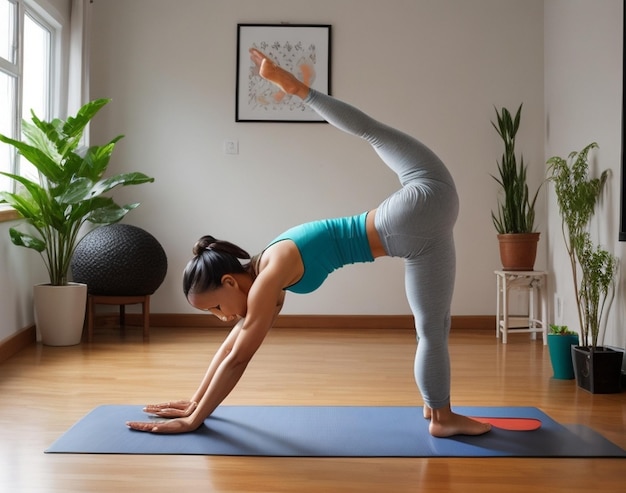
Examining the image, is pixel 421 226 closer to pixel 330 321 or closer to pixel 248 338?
pixel 248 338

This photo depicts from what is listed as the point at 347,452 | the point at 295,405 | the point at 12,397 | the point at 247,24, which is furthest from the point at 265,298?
the point at 247,24

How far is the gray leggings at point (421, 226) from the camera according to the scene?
2.71m

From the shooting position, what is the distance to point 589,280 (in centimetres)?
393

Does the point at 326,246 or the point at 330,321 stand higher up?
the point at 326,246

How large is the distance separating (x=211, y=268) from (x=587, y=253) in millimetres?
2082

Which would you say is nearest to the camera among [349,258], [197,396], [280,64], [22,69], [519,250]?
[349,258]

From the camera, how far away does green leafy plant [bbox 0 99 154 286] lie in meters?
4.61

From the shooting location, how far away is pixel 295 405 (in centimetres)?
338

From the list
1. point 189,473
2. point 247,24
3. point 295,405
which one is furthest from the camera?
point 247,24

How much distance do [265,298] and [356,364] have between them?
1937 mm

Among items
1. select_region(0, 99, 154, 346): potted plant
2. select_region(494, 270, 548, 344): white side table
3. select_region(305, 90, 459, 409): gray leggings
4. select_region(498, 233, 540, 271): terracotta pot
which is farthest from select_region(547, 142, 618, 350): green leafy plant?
select_region(0, 99, 154, 346): potted plant

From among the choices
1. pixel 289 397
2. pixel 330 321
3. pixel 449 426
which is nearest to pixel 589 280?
pixel 449 426

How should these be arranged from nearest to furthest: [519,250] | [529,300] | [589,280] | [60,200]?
[589,280], [60,200], [519,250], [529,300]

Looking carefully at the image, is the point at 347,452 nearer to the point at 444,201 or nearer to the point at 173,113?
the point at 444,201
